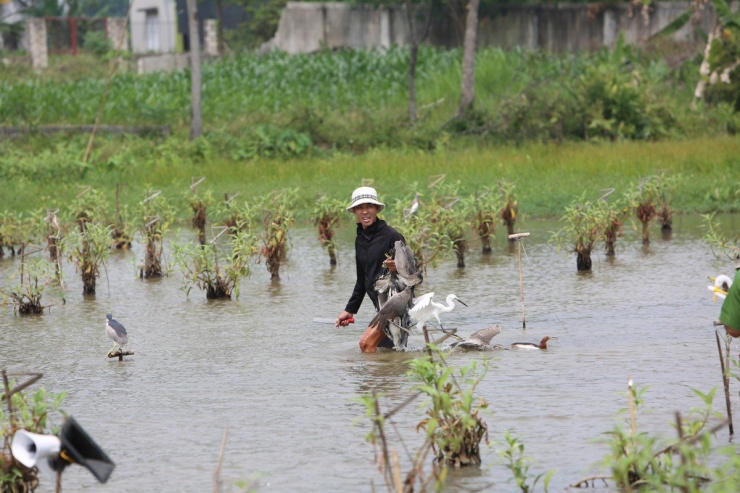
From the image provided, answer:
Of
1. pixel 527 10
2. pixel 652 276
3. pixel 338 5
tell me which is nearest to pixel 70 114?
pixel 338 5

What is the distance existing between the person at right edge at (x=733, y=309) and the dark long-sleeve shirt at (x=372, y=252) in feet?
10.1

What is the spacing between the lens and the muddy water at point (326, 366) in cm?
650

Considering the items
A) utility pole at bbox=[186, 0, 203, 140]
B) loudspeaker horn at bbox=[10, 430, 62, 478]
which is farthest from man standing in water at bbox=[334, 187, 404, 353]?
utility pole at bbox=[186, 0, 203, 140]

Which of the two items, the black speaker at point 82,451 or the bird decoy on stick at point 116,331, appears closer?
the black speaker at point 82,451

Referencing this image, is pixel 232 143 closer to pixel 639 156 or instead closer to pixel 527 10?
pixel 639 156

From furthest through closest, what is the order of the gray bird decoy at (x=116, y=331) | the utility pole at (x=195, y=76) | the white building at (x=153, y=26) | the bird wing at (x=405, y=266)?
the white building at (x=153, y=26)
the utility pole at (x=195, y=76)
the gray bird decoy at (x=116, y=331)
the bird wing at (x=405, y=266)

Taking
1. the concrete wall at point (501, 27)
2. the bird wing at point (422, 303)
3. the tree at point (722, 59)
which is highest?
the concrete wall at point (501, 27)

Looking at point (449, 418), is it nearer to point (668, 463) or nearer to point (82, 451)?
point (668, 463)

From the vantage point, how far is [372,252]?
29.2 feet

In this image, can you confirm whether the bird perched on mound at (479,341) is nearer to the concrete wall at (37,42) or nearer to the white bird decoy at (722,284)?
the white bird decoy at (722,284)

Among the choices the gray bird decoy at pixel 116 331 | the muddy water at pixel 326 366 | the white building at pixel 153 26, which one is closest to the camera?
the muddy water at pixel 326 366

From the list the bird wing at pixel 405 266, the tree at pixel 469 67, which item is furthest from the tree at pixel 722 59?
the bird wing at pixel 405 266

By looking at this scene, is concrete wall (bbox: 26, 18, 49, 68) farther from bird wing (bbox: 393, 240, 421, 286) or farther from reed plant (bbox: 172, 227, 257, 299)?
bird wing (bbox: 393, 240, 421, 286)

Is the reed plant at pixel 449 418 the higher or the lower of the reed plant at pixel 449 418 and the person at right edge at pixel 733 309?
the lower
